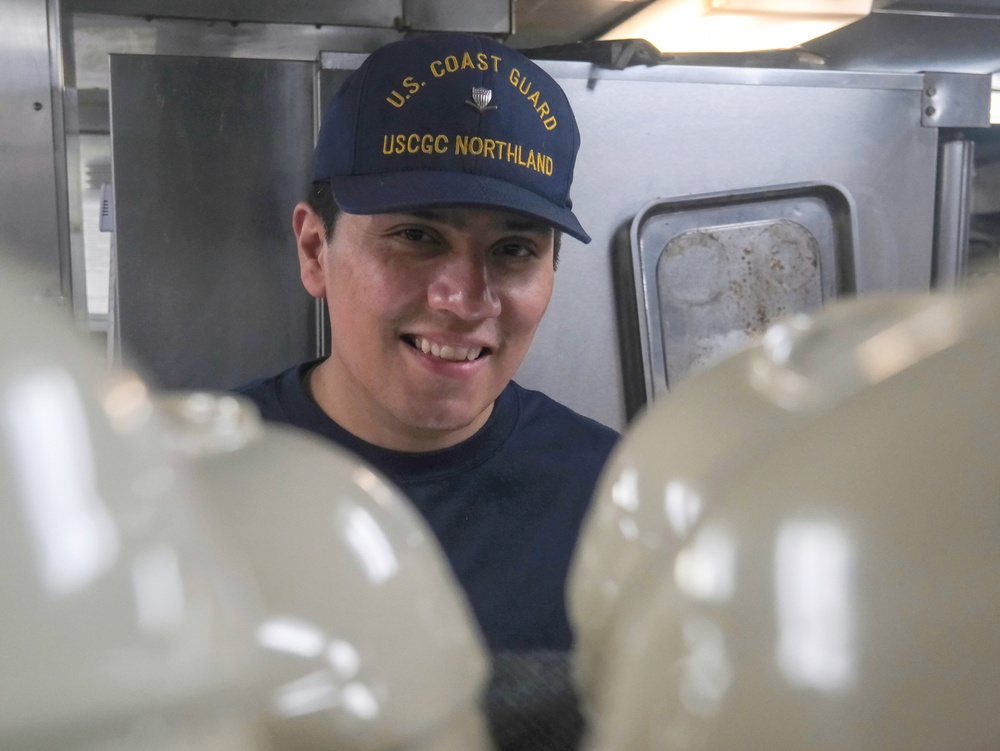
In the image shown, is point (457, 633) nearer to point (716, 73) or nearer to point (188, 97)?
point (188, 97)

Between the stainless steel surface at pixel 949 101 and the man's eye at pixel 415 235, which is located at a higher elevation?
the stainless steel surface at pixel 949 101

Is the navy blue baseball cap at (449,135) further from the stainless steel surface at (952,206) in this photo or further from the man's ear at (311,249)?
the stainless steel surface at (952,206)

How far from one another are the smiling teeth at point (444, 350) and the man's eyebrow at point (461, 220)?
0.58ft

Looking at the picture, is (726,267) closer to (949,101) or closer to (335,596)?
(949,101)

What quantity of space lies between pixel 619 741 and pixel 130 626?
134 millimetres

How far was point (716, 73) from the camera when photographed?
80.3 inches

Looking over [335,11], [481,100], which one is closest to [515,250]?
[481,100]

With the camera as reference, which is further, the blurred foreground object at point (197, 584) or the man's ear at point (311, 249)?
the man's ear at point (311, 249)

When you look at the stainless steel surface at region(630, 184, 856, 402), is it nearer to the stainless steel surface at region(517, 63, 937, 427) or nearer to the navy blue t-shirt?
the stainless steel surface at region(517, 63, 937, 427)

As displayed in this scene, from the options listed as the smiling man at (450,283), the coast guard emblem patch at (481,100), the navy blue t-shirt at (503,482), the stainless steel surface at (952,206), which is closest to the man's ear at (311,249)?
the smiling man at (450,283)

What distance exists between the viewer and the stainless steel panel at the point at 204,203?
72.9 inches

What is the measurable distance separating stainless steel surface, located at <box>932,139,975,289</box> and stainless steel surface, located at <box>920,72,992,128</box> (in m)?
0.06

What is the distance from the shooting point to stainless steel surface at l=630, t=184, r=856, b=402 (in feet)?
6.56

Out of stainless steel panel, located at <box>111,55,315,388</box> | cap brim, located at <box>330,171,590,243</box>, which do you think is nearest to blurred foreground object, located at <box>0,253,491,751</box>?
cap brim, located at <box>330,171,590,243</box>
